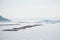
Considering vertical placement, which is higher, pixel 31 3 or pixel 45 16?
pixel 31 3

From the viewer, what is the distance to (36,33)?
1.59 metres

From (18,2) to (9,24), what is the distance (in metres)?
0.36

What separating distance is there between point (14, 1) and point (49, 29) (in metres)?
0.65

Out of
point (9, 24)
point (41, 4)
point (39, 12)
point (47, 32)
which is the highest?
point (41, 4)

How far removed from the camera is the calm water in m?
1.56

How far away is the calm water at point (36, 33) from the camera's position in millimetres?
1557

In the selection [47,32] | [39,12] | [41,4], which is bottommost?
[47,32]

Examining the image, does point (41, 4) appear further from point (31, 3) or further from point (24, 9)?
point (24, 9)

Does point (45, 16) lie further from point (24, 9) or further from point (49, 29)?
point (24, 9)

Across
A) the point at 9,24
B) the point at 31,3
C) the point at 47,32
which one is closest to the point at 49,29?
the point at 47,32

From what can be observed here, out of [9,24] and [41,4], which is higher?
[41,4]

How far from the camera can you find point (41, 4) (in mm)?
1627

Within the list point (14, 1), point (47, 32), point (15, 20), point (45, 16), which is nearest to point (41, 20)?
point (45, 16)

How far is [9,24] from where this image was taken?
5.55 ft
